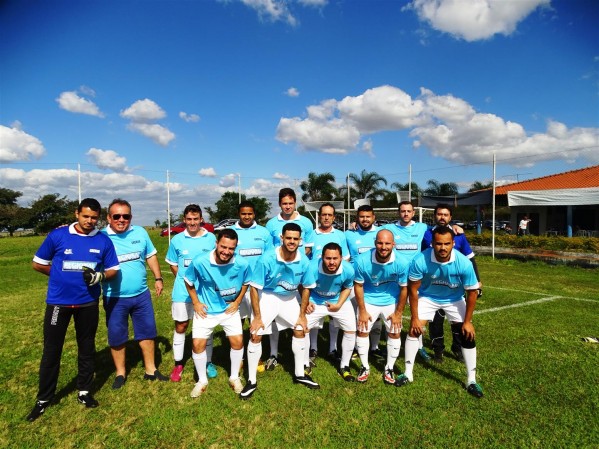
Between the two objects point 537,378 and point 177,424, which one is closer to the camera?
point 177,424

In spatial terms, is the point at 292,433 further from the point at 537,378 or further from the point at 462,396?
the point at 537,378

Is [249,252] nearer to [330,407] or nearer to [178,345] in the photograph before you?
[178,345]

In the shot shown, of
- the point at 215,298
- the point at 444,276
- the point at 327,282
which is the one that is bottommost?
the point at 215,298

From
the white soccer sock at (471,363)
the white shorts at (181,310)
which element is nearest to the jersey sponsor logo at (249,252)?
the white shorts at (181,310)

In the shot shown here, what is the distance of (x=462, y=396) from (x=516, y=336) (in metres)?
2.68

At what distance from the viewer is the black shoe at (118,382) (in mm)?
4466

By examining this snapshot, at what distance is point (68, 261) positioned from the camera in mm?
3779

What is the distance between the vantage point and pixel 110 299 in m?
4.33

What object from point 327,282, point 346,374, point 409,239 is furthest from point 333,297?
point 409,239

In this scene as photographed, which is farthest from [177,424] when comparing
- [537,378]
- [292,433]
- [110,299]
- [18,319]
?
[18,319]

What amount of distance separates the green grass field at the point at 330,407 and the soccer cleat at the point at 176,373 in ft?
0.27

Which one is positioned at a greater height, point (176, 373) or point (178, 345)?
point (178, 345)

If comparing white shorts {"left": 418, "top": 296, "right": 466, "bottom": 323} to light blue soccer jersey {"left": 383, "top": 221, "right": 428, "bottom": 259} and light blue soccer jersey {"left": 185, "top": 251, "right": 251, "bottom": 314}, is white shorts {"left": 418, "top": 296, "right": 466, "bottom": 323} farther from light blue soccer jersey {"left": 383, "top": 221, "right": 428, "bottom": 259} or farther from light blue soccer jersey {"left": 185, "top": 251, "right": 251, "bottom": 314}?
light blue soccer jersey {"left": 185, "top": 251, "right": 251, "bottom": 314}

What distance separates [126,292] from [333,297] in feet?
8.57
